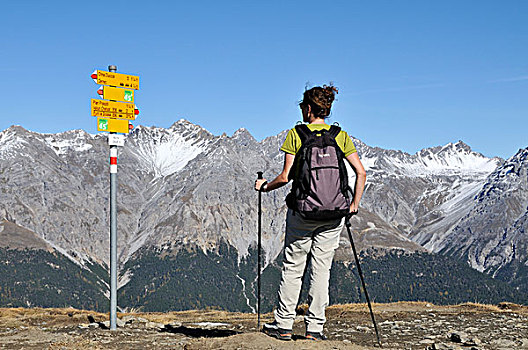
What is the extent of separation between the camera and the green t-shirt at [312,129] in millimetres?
11945

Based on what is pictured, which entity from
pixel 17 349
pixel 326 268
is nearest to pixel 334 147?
pixel 326 268

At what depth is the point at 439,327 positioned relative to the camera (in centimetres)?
1903

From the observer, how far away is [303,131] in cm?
1204

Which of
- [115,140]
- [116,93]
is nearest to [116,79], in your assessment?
[116,93]

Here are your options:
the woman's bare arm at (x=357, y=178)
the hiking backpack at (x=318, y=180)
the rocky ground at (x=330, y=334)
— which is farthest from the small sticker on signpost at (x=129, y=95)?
the woman's bare arm at (x=357, y=178)

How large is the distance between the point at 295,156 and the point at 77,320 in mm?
16198

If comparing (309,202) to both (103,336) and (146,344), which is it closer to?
(146,344)

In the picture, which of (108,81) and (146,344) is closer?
(146,344)

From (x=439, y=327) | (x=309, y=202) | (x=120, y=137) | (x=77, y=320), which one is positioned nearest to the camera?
(x=309, y=202)

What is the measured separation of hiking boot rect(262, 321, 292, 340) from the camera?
12531 mm

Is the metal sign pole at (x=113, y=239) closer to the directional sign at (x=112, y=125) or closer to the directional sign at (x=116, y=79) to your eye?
the directional sign at (x=116, y=79)

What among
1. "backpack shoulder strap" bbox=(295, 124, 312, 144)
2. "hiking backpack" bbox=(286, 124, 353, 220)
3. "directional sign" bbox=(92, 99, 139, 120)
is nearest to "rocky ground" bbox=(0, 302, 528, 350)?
"hiking backpack" bbox=(286, 124, 353, 220)

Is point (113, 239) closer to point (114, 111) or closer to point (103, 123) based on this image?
point (103, 123)

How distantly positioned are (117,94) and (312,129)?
396 inches
